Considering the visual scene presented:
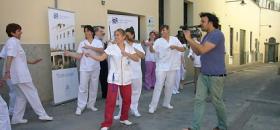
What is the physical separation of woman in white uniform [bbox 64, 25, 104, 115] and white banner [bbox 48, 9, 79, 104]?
0.75 meters

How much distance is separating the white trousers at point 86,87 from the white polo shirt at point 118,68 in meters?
1.49

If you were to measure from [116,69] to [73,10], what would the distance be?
377 cm

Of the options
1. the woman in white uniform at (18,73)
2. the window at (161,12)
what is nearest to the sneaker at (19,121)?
the woman in white uniform at (18,73)

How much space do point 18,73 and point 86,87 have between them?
1.67 m

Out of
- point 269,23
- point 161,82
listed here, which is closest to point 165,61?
point 161,82

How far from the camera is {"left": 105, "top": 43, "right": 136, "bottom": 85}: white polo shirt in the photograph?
646 centimetres

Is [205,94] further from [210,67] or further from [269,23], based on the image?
[269,23]

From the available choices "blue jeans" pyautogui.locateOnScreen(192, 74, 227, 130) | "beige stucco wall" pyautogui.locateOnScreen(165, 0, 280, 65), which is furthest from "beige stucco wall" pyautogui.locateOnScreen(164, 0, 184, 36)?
"blue jeans" pyautogui.locateOnScreen(192, 74, 227, 130)

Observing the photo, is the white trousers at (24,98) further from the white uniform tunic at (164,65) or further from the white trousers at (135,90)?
the white uniform tunic at (164,65)

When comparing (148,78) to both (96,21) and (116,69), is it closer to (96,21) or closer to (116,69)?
(96,21)

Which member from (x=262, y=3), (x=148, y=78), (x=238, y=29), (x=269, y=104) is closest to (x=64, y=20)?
(x=148, y=78)

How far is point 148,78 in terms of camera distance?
39.2 ft

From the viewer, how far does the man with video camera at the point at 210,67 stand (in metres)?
5.93

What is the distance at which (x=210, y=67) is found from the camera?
19.7ft
